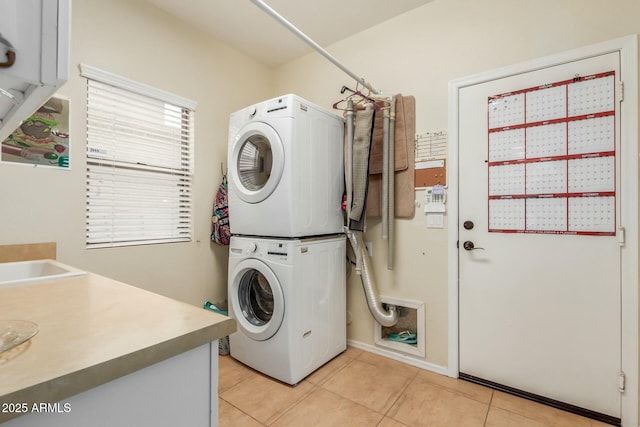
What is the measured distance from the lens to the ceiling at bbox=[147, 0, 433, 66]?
7.23 ft

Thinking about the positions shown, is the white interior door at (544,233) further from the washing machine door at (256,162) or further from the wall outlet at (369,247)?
the washing machine door at (256,162)

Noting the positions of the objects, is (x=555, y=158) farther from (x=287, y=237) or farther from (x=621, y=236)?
(x=287, y=237)

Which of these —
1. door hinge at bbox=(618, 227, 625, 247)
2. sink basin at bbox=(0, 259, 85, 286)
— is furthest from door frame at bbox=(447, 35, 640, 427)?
sink basin at bbox=(0, 259, 85, 286)

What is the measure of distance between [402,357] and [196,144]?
2403 mm

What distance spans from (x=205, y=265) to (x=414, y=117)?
210 cm

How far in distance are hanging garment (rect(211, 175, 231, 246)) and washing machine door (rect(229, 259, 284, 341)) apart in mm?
420

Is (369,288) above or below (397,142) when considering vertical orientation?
below

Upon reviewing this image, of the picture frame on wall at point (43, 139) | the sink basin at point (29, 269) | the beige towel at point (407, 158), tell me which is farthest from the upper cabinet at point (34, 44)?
the beige towel at point (407, 158)

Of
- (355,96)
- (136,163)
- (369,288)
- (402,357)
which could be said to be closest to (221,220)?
(136,163)

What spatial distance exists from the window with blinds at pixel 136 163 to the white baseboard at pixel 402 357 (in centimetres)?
171

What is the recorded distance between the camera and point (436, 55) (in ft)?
7.11

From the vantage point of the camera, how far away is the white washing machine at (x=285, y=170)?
197 cm

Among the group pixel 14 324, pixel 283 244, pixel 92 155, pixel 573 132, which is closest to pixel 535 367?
pixel 573 132

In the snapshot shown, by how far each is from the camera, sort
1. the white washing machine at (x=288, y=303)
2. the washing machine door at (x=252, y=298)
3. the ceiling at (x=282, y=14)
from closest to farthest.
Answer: the white washing machine at (x=288, y=303) < the washing machine door at (x=252, y=298) < the ceiling at (x=282, y=14)
